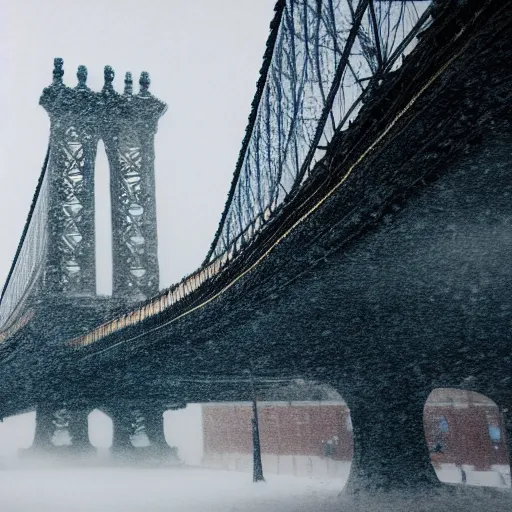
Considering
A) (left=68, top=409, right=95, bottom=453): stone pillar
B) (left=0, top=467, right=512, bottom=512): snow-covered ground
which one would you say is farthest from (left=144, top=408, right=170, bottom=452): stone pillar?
A: (left=0, top=467, right=512, bottom=512): snow-covered ground

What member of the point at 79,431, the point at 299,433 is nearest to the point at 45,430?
the point at 79,431

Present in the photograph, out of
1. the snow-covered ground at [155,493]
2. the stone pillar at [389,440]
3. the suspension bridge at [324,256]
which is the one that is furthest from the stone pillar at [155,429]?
the stone pillar at [389,440]

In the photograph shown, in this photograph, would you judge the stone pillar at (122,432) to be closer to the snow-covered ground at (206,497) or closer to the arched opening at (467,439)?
the snow-covered ground at (206,497)

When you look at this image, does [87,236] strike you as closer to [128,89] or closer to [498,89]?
[128,89]

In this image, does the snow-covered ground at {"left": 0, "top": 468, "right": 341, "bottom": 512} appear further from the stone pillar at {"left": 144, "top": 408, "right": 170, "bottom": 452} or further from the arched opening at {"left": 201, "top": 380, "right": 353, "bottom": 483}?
the stone pillar at {"left": 144, "top": 408, "right": 170, "bottom": 452}

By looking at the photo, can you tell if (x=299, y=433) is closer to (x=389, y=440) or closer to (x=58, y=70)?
(x=389, y=440)

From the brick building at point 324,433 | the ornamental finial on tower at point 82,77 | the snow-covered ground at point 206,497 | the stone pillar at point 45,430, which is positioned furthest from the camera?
the stone pillar at point 45,430

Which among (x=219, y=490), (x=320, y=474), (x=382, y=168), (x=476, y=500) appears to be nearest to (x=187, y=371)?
(x=219, y=490)
